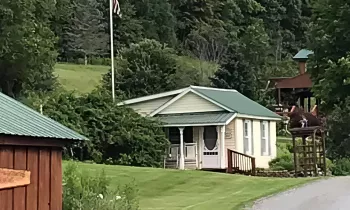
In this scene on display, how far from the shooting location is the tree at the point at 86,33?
72.9 meters

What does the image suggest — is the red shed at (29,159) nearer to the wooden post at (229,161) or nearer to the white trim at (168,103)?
the wooden post at (229,161)

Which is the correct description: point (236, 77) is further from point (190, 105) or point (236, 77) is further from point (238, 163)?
point (238, 163)

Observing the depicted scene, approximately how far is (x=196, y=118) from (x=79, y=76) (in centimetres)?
3130

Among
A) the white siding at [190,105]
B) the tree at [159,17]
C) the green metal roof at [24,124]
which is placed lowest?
the green metal roof at [24,124]

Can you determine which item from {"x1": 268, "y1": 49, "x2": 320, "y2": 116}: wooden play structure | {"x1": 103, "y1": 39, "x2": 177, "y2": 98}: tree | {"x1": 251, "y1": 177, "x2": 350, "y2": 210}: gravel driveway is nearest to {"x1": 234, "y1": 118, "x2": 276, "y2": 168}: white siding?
{"x1": 251, "y1": 177, "x2": 350, "y2": 210}: gravel driveway

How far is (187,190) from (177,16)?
67.1 meters

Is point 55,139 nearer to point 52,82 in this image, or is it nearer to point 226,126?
point 226,126

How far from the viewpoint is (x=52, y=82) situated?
5631 centimetres

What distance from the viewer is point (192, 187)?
2344cm

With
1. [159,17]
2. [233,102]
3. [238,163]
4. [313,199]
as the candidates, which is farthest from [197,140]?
[159,17]

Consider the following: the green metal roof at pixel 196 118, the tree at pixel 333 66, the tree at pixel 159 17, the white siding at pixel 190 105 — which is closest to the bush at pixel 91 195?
the green metal roof at pixel 196 118

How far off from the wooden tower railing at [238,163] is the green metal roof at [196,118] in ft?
6.24

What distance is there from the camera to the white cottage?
118 feet

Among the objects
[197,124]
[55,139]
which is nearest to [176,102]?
[197,124]
